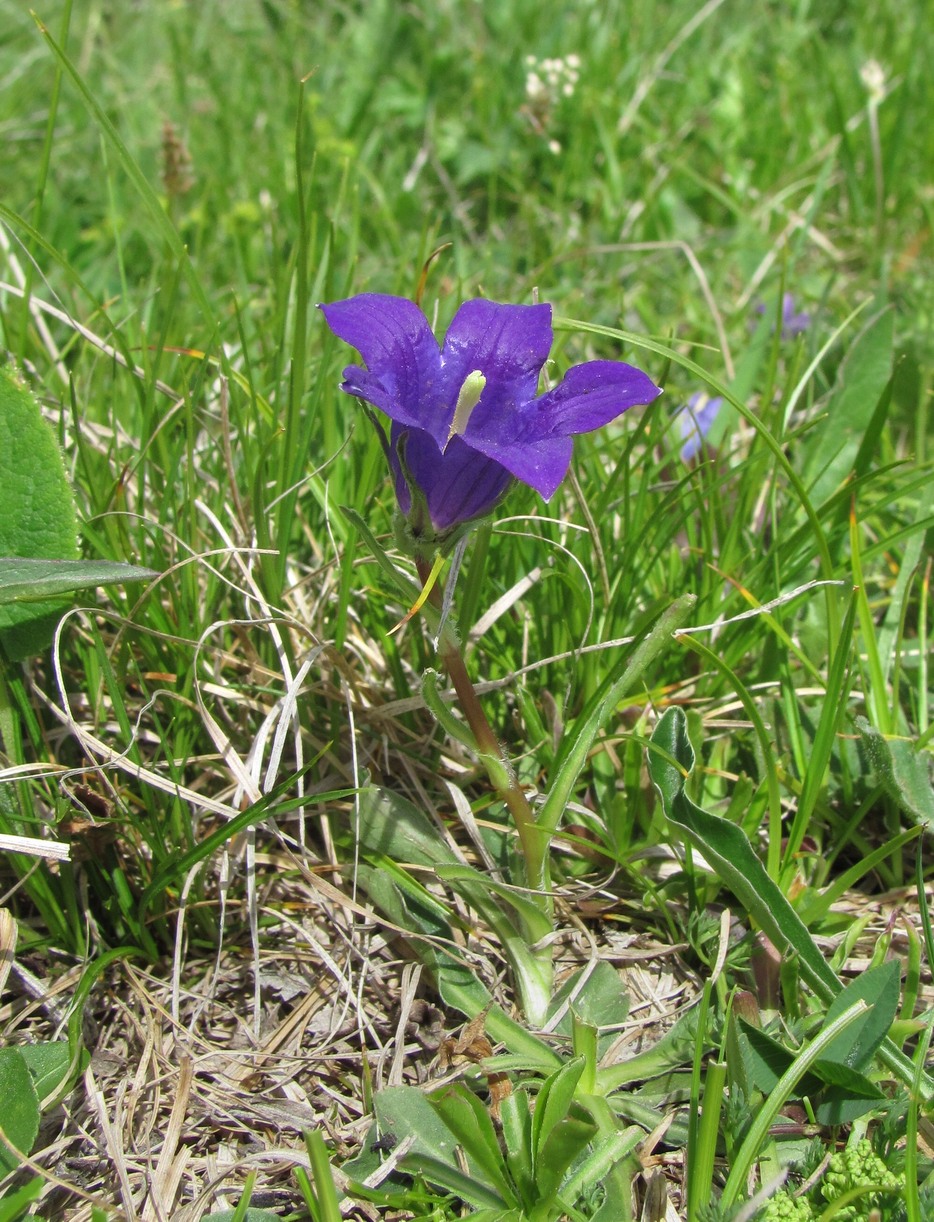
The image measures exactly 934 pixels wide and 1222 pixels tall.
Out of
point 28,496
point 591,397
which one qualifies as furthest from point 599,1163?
point 28,496

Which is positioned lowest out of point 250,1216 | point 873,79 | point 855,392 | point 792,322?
point 250,1216

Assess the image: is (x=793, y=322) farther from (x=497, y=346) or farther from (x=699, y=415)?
(x=497, y=346)

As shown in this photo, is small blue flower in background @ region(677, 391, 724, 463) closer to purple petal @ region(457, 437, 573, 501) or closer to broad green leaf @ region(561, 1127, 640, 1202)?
purple petal @ region(457, 437, 573, 501)

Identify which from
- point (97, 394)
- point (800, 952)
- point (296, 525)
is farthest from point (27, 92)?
point (800, 952)

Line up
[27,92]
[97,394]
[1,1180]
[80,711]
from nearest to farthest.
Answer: [1,1180] < [80,711] < [97,394] < [27,92]

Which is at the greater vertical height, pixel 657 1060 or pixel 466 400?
pixel 466 400

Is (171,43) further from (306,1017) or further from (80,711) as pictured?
(306,1017)

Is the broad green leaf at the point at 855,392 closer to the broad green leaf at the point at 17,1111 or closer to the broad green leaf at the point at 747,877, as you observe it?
the broad green leaf at the point at 747,877
